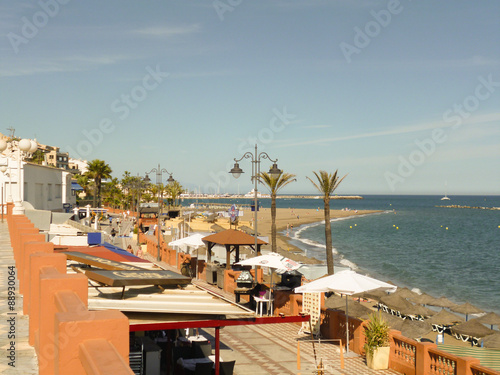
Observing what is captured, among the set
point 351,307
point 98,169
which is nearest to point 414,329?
point 351,307

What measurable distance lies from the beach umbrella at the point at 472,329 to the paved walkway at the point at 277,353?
911cm

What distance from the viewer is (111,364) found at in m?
2.93

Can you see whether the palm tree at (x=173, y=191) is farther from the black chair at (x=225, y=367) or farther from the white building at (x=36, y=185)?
the black chair at (x=225, y=367)

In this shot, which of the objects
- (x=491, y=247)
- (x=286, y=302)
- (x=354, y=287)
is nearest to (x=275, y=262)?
(x=286, y=302)

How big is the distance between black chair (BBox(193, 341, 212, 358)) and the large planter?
467 centimetres

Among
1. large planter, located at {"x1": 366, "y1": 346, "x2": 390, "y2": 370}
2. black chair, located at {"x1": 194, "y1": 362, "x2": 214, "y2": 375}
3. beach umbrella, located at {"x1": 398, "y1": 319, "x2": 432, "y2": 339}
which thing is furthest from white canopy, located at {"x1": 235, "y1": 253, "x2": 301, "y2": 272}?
black chair, located at {"x1": 194, "y1": 362, "x2": 214, "y2": 375}

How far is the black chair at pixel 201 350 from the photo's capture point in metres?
12.3

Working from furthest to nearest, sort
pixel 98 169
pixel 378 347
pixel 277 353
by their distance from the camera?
pixel 98 169, pixel 277 353, pixel 378 347

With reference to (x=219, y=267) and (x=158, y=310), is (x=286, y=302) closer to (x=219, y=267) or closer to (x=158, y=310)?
(x=219, y=267)

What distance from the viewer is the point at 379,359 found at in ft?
46.0

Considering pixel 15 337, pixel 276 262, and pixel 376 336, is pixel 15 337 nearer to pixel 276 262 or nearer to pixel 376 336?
pixel 376 336

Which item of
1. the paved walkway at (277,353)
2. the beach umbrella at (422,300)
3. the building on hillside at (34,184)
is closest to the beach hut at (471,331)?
the beach umbrella at (422,300)

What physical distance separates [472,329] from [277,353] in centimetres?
1208

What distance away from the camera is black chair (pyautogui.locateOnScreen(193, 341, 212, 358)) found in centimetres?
1233
